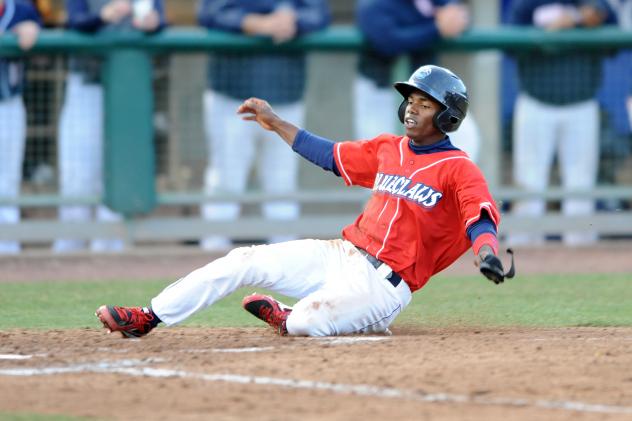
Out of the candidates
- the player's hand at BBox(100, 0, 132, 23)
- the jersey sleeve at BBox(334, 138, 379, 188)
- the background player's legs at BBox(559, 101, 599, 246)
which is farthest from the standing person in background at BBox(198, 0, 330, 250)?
the jersey sleeve at BBox(334, 138, 379, 188)

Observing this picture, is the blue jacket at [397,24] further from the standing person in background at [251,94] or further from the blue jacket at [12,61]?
the blue jacket at [12,61]

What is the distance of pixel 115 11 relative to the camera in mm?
9656

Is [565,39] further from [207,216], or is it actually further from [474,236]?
[474,236]

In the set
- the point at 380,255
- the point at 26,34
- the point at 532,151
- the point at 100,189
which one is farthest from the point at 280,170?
the point at 380,255

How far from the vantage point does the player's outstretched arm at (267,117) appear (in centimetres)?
597

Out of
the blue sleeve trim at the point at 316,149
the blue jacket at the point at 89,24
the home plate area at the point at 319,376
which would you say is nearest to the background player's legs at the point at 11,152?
the blue jacket at the point at 89,24

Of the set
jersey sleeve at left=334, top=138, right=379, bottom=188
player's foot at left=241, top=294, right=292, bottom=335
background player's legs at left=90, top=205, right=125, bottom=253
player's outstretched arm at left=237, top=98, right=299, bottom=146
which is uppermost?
player's outstretched arm at left=237, top=98, right=299, bottom=146

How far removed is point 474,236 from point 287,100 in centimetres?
479

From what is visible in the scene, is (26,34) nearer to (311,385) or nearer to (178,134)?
(178,134)

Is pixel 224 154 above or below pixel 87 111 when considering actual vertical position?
below

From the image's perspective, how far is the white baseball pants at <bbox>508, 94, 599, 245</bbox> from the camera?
1010 cm

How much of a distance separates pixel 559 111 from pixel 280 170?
2274 mm

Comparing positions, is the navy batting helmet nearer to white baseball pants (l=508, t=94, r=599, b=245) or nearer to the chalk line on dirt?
the chalk line on dirt

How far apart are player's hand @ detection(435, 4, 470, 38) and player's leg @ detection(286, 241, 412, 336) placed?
14.9 ft
